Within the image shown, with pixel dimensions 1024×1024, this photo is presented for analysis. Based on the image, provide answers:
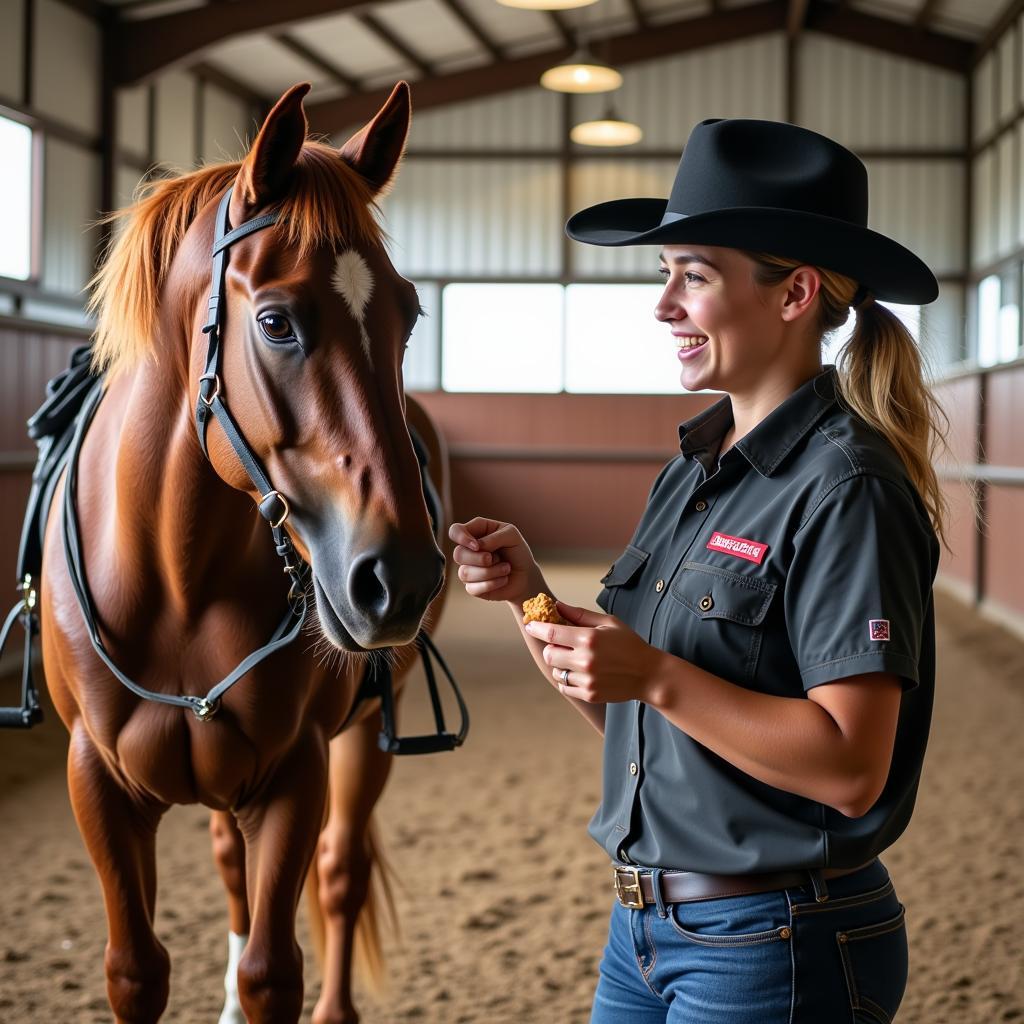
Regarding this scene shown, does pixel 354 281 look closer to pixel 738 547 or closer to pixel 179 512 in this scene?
pixel 179 512

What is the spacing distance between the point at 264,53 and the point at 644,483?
17.9 ft

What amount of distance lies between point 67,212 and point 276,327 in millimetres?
7209

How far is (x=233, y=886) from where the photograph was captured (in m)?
2.22

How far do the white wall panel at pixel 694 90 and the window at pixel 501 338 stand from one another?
164cm

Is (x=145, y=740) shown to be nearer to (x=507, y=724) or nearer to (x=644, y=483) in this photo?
(x=507, y=724)

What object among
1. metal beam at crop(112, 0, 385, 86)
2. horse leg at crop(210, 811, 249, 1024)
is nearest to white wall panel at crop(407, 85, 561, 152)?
metal beam at crop(112, 0, 385, 86)

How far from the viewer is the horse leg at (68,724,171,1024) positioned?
169cm

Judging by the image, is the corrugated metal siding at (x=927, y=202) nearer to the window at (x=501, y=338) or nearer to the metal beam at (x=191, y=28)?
the window at (x=501, y=338)

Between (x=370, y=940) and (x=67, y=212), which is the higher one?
(x=67, y=212)

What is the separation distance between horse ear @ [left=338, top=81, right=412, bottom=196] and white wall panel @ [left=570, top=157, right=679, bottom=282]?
10064 millimetres

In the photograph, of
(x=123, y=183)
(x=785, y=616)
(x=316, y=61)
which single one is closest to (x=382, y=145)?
(x=785, y=616)

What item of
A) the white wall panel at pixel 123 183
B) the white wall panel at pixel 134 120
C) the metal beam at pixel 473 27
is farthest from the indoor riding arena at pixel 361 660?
the metal beam at pixel 473 27

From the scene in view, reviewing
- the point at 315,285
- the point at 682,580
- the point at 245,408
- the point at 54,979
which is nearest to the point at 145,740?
the point at 245,408

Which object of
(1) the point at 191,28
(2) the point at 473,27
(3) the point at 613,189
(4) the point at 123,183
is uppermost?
(2) the point at 473,27
